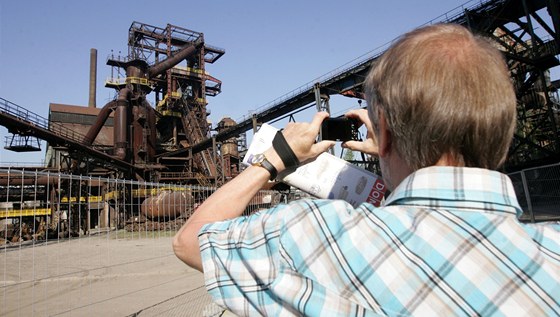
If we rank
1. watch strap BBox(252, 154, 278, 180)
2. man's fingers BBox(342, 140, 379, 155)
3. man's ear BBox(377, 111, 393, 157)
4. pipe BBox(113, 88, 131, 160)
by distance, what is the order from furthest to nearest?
1. pipe BBox(113, 88, 131, 160)
2. man's fingers BBox(342, 140, 379, 155)
3. watch strap BBox(252, 154, 278, 180)
4. man's ear BBox(377, 111, 393, 157)

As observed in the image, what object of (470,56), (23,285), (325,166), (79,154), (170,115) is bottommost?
(23,285)

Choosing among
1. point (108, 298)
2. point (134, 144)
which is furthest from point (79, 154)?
point (108, 298)

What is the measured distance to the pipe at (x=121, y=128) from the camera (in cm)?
2327

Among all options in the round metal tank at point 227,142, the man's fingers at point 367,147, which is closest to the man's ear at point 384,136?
the man's fingers at point 367,147

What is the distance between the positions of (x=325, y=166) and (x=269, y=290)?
72 centimetres

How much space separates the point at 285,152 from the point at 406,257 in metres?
0.50

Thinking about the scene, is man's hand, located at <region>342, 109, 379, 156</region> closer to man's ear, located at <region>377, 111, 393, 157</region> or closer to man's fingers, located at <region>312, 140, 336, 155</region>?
man's fingers, located at <region>312, 140, 336, 155</region>

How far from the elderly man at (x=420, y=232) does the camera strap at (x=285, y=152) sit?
0.98 feet

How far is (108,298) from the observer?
5.36m

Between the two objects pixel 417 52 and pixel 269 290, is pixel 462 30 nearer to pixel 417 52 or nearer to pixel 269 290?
pixel 417 52

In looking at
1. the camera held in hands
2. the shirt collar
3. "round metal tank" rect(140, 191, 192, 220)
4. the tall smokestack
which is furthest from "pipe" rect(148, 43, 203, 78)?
the shirt collar

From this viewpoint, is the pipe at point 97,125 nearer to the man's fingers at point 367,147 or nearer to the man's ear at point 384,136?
the man's fingers at point 367,147

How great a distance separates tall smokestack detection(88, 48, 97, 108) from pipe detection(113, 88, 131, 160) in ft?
76.9

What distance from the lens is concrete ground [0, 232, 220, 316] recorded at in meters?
4.70
